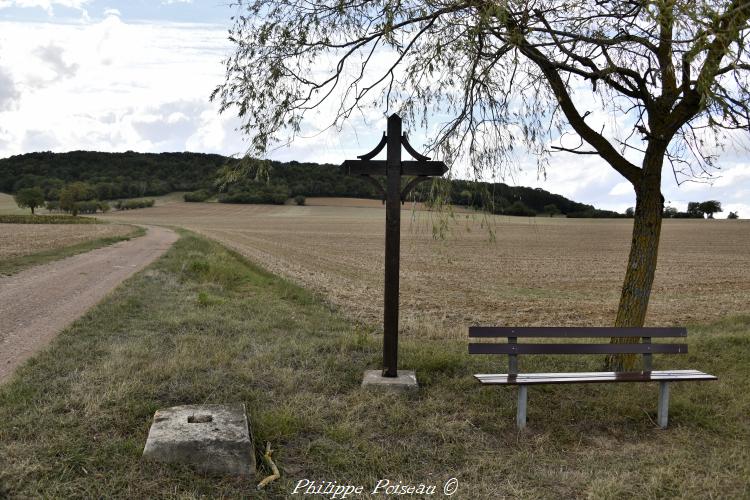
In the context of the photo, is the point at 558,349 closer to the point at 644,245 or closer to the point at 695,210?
the point at 644,245

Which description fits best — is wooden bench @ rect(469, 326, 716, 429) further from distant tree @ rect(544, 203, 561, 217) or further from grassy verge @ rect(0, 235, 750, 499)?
distant tree @ rect(544, 203, 561, 217)

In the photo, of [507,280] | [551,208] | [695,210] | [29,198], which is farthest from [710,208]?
[29,198]

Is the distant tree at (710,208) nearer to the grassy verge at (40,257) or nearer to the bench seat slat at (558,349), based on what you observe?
the grassy verge at (40,257)

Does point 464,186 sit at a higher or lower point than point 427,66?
lower

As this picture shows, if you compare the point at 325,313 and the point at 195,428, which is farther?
the point at 325,313

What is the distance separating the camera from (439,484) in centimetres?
430

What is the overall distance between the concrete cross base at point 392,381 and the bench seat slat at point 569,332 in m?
0.89

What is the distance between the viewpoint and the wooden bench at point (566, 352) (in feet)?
17.8

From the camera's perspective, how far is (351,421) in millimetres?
5254

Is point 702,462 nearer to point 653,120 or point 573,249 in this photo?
point 653,120

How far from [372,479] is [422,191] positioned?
3.94 meters

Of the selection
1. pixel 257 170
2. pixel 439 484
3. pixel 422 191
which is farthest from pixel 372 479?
pixel 257 170

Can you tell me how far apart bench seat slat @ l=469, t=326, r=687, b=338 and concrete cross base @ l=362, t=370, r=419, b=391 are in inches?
35.2

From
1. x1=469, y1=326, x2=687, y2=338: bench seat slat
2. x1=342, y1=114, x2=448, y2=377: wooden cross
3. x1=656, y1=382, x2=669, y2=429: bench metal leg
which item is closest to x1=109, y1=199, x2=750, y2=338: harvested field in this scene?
x1=342, y1=114, x2=448, y2=377: wooden cross
